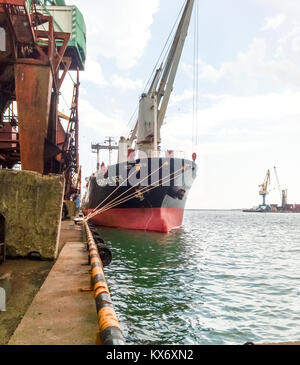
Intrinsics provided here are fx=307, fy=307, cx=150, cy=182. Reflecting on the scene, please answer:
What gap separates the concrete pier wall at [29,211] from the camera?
217 inches

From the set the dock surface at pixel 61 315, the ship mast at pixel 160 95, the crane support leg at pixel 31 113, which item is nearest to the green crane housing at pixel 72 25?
the ship mast at pixel 160 95

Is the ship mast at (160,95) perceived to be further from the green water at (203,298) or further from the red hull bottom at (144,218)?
the green water at (203,298)

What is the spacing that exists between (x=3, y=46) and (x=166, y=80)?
1590 cm

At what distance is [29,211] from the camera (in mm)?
5582

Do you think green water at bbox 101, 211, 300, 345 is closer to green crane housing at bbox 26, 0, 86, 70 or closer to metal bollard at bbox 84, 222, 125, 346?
metal bollard at bbox 84, 222, 125, 346

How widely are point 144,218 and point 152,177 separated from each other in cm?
281

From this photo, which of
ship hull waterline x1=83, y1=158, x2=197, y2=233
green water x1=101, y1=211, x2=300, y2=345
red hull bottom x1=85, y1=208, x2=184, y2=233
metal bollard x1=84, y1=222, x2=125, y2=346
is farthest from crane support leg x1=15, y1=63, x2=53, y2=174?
red hull bottom x1=85, y1=208, x2=184, y2=233

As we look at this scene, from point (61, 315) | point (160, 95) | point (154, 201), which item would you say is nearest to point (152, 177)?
point (154, 201)

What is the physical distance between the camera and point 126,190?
20.6 meters

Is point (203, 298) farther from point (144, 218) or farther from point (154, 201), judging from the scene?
point (144, 218)

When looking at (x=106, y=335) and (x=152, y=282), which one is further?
(x=152, y=282)

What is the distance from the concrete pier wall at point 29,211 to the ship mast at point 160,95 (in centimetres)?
1789
